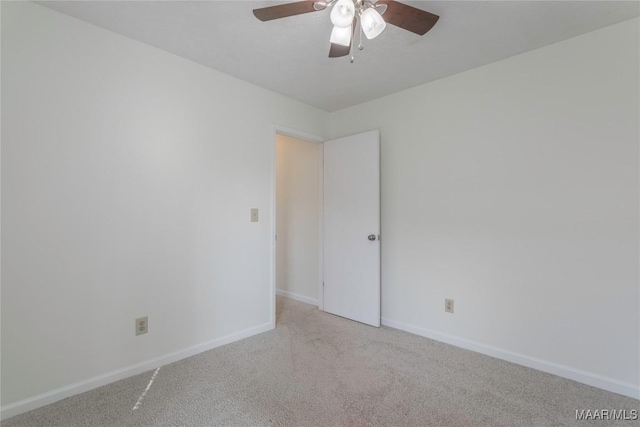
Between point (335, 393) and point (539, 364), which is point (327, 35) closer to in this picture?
point (335, 393)

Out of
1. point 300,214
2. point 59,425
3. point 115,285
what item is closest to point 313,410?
point 59,425

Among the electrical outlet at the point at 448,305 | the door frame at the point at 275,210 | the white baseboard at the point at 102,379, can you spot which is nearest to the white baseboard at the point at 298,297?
the door frame at the point at 275,210

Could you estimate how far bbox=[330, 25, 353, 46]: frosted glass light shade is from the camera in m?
1.52

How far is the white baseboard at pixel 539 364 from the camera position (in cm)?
183

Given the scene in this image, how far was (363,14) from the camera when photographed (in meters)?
1.45

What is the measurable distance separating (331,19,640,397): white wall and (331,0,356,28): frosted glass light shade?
151 centimetres

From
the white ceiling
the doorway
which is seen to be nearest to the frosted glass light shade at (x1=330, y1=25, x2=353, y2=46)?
the white ceiling

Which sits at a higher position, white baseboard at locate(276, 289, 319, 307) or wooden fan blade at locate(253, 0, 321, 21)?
wooden fan blade at locate(253, 0, 321, 21)

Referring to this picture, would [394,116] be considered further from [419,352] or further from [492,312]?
[419,352]

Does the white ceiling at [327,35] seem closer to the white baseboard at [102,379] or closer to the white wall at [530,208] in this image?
the white wall at [530,208]

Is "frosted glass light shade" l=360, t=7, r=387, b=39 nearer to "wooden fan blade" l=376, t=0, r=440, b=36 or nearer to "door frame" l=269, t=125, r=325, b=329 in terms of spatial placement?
"wooden fan blade" l=376, t=0, r=440, b=36

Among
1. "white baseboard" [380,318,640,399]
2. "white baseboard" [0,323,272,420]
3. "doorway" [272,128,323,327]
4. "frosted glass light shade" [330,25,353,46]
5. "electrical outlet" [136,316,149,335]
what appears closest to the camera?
"frosted glass light shade" [330,25,353,46]

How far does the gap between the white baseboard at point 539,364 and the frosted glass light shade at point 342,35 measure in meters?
2.40

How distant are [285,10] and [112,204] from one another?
62.9 inches
